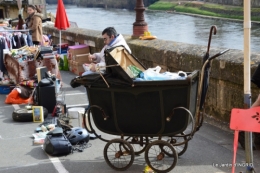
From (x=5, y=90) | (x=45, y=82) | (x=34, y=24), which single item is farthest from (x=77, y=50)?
(x=45, y=82)

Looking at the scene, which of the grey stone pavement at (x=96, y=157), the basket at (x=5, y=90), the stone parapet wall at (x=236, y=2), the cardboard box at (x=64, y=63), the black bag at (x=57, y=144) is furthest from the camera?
the stone parapet wall at (x=236, y=2)

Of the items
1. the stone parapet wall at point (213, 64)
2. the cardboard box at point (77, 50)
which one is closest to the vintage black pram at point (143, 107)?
the stone parapet wall at point (213, 64)

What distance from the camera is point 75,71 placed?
38.3ft

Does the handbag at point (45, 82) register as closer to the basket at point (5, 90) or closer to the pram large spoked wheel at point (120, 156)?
the basket at point (5, 90)

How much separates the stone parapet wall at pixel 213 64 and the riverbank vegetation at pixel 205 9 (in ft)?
175

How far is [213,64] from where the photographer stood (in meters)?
6.81

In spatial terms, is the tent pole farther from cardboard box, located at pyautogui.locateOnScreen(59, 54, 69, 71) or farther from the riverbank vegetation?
the riverbank vegetation

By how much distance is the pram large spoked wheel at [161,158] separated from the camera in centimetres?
508

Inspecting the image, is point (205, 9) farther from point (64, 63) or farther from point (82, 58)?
point (82, 58)

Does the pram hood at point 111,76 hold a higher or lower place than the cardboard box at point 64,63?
higher

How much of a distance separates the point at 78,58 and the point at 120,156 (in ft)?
20.6

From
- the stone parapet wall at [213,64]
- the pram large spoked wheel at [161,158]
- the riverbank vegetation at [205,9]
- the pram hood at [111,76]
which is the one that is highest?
the pram hood at [111,76]

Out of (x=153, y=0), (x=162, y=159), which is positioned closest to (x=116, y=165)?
(x=162, y=159)

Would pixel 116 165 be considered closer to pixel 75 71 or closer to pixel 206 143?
pixel 206 143
